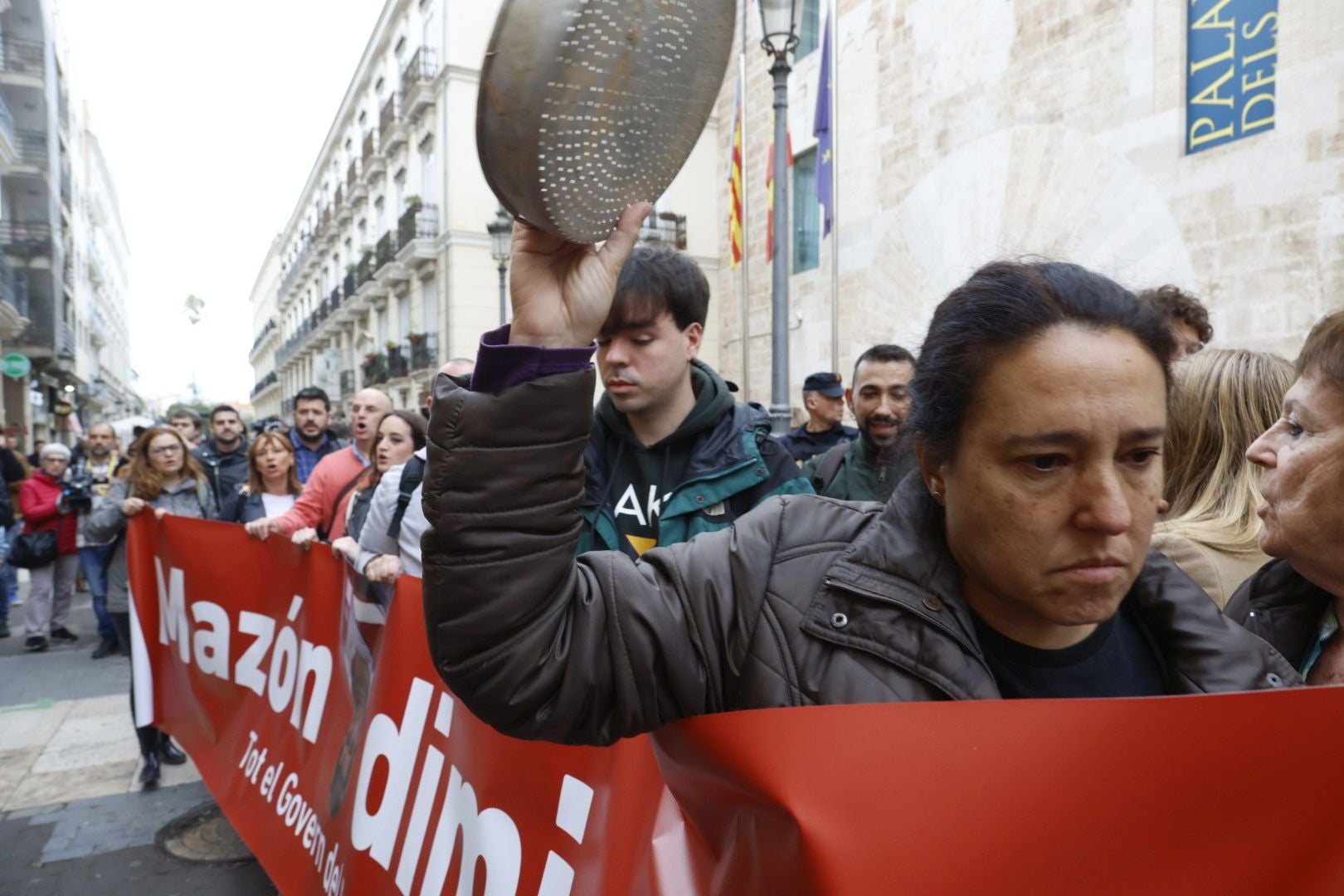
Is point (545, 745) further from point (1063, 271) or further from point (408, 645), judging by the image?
point (1063, 271)

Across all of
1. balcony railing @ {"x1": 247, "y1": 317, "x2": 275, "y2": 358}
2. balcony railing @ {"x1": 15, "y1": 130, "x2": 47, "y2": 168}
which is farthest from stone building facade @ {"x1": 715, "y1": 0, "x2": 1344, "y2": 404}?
balcony railing @ {"x1": 247, "y1": 317, "x2": 275, "y2": 358}

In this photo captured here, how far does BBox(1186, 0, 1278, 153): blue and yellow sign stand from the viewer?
284 inches

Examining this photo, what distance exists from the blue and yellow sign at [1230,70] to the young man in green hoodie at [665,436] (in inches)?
275

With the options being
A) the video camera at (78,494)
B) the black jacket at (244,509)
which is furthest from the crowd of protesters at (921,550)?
the video camera at (78,494)

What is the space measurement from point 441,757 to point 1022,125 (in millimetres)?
9484

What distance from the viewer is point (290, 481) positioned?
5.45 metres

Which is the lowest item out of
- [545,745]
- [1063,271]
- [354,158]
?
[545,745]

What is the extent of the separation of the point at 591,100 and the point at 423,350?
894 inches

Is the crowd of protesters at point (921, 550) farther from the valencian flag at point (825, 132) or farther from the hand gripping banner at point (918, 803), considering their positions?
the valencian flag at point (825, 132)

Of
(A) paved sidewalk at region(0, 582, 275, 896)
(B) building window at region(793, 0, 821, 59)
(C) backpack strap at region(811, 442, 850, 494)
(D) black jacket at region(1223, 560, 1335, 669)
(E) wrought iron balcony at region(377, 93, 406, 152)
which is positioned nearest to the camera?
(D) black jacket at region(1223, 560, 1335, 669)

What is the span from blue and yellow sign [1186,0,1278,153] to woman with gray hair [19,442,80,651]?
9722 millimetres

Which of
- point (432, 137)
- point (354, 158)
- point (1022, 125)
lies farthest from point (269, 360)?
point (1022, 125)

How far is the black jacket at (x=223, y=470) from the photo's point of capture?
648 centimetres

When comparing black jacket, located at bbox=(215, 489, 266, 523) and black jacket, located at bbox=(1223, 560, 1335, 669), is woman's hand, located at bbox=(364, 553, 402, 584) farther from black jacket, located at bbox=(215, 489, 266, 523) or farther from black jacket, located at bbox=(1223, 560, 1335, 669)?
black jacket, located at bbox=(215, 489, 266, 523)
